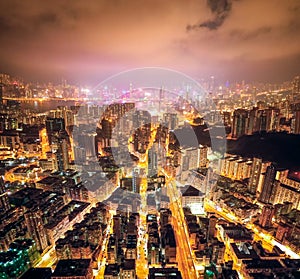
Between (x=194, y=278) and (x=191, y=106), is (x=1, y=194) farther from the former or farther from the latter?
(x=191, y=106)

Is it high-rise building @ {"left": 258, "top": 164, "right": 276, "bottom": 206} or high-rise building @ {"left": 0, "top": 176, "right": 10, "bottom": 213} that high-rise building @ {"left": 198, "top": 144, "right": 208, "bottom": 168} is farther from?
high-rise building @ {"left": 0, "top": 176, "right": 10, "bottom": 213}

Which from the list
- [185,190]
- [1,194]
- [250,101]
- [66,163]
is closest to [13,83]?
[66,163]

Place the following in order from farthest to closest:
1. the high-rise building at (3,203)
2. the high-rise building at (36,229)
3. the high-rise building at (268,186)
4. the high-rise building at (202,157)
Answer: the high-rise building at (202,157), the high-rise building at (268,186), the high-rise building at (3,203), the high-rise building at (36,229)

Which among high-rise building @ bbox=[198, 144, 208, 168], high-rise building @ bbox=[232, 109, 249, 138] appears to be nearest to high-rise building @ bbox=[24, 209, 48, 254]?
high-rise building @ bbox=[198, 144, 208, 168]

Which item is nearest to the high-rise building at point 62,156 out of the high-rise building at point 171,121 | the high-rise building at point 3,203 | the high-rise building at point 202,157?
the high-rise building at point 3,203

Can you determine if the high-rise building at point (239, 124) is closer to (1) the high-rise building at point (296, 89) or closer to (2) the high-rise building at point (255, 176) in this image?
(2) the high-rise building at point (255, 176)

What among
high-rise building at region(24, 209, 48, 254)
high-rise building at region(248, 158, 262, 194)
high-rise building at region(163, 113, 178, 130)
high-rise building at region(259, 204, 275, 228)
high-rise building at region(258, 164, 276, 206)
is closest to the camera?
high-rise building at region(24, 209, 48, 254)

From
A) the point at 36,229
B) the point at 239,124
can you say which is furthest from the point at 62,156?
the point at 239,124

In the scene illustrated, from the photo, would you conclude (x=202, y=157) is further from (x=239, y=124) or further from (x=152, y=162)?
(x=239, y=124)
